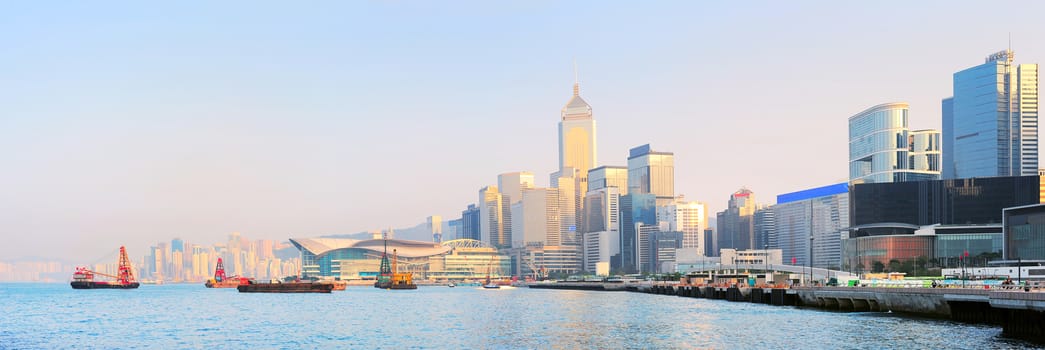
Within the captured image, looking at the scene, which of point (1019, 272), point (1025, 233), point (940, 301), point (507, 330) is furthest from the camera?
point (1025, 233)

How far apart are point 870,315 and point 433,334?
42977mm

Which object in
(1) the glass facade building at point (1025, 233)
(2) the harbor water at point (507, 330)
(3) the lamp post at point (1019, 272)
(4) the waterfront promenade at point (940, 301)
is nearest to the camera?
(4) the waterfront promenade at point (940, 301)

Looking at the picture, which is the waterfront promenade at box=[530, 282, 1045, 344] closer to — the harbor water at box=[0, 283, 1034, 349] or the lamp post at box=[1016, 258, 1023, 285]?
the harbor water at box=[0, 283, 1034, 349]

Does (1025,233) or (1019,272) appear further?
(1025,233)

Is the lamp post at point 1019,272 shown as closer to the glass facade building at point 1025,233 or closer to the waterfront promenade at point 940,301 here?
the waterfront promenade at point 940,301

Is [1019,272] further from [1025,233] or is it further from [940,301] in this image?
[1025,233]

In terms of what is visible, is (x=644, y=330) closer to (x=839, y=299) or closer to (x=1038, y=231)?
(x=839, y=299)

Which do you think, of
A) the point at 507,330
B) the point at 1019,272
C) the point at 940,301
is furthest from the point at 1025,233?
the point at 507,330

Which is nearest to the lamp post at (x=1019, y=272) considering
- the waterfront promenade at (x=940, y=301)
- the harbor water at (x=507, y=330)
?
the waterfront promenade at (x=940, y=301)

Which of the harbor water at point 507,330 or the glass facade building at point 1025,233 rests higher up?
the glass facade building at point 1025,233

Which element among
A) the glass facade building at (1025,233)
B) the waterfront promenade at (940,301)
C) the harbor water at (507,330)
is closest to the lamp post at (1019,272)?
the waterfront promenade at (940,301)

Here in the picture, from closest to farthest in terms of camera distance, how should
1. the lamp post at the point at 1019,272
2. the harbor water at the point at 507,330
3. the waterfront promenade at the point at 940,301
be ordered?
the waterfront promenade at the point at 940,301 → the harbor water at the point at 507,330 → the lamp post at the point at 1019,272

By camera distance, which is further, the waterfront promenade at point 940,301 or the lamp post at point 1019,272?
the lamp post at point 1019,272

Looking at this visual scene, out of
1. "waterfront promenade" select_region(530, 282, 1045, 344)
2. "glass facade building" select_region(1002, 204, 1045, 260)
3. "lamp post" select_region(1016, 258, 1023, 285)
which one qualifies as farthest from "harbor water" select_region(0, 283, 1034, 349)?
"glass facade building" select_region(1002, 204, 1045, 260)
